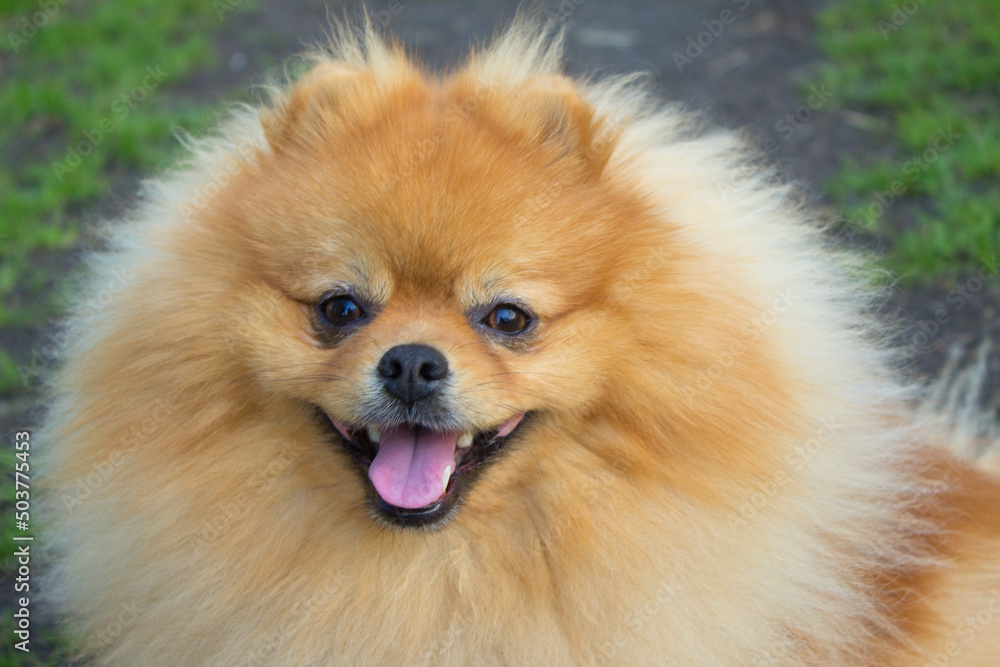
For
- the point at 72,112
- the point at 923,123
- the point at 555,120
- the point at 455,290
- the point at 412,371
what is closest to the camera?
the point at 412,371

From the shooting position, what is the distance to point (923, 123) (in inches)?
223

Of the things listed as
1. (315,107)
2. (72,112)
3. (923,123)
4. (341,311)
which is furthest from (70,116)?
(923,123)

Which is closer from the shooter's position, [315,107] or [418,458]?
[418,458]

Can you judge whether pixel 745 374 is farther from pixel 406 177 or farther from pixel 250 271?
pixel 250 271

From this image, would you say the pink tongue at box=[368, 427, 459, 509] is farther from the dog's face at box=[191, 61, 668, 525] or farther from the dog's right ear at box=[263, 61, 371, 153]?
the dog's right ear at box=[263, 61, 371, 153]

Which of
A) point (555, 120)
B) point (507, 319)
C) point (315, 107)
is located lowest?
point (507, 319)

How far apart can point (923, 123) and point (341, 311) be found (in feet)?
14.9

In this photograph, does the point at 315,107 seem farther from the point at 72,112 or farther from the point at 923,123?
the point at 72,112

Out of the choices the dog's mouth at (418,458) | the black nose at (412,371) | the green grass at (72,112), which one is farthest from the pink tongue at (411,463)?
the green grass at (72,112)

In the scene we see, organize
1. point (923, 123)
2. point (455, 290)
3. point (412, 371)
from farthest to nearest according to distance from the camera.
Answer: point (923, 123)
point (455, 290)
point (412, 371)

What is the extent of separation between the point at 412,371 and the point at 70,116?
512cm

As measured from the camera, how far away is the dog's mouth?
236cm

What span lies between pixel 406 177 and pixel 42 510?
168 cm

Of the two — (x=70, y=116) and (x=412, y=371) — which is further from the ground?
(x=70, y=116)
